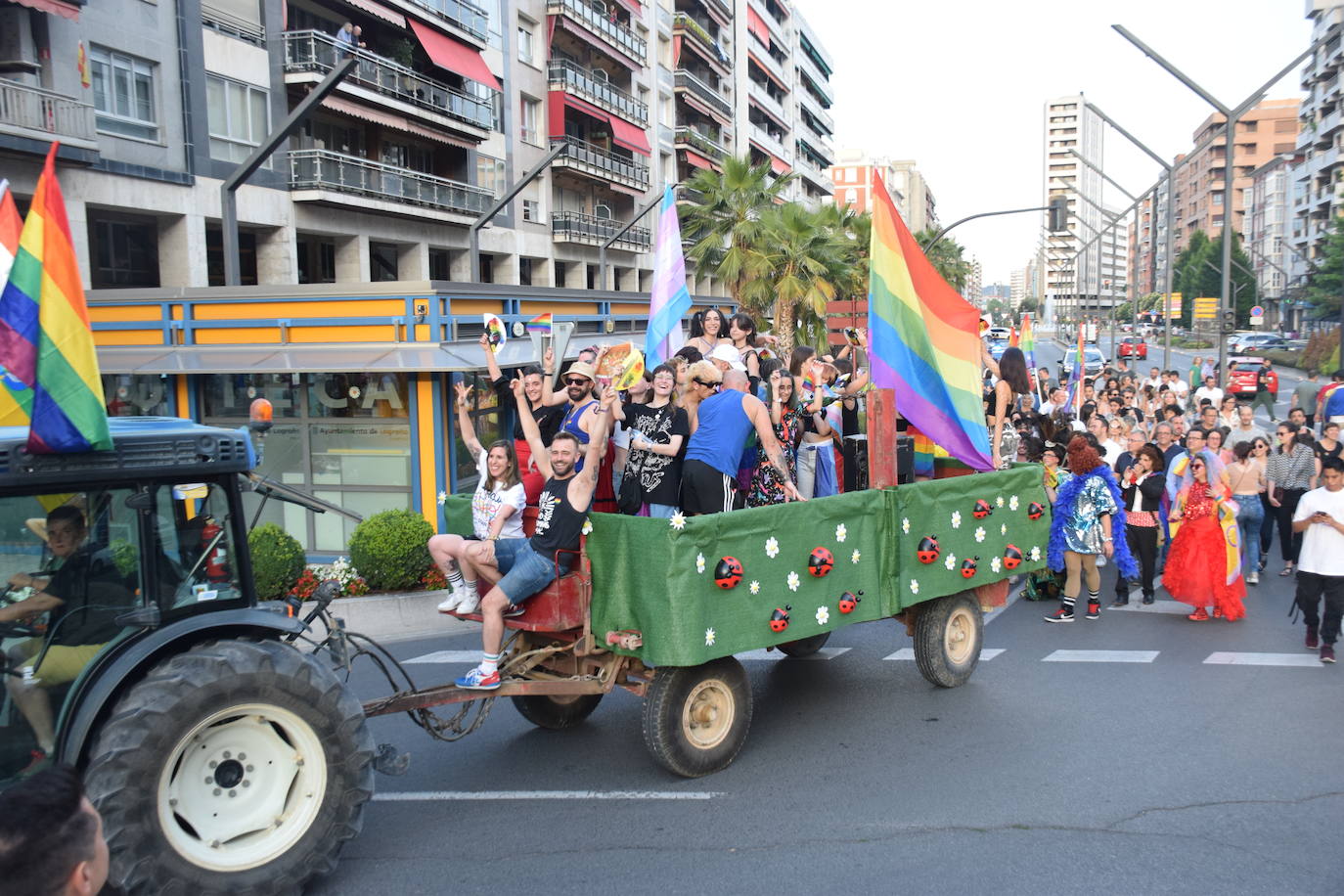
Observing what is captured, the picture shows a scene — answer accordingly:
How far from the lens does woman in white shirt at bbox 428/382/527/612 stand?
675 centimetres

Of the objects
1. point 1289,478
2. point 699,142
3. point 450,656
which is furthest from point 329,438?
point 699,142

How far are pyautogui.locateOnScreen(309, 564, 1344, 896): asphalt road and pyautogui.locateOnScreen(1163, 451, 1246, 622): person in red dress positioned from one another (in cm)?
181

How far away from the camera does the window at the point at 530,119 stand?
3844cm

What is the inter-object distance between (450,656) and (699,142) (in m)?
47.9

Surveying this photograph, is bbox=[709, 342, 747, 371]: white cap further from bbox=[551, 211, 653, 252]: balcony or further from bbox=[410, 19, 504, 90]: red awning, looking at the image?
bbox=[551, 211, 653, 252]: balcony

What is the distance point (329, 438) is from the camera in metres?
14.0

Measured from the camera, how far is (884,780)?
21.5ft

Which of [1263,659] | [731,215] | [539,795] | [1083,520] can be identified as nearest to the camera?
[539,795]

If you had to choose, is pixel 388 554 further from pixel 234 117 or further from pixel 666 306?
pixel 234 117

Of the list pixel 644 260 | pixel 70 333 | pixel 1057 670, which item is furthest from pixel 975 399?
pixel 644 260

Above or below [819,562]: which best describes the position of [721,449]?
above

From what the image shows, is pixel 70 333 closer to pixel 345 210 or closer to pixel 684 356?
pixel 684 356

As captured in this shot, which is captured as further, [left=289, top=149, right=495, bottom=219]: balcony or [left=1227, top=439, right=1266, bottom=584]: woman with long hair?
[left=289, top=149, right=495, bottom=219]: balcony

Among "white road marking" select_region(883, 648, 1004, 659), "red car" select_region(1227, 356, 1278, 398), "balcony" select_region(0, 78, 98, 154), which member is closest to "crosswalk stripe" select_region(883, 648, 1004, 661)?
"white road marking" select_region(883, 648, 1004, 659)
